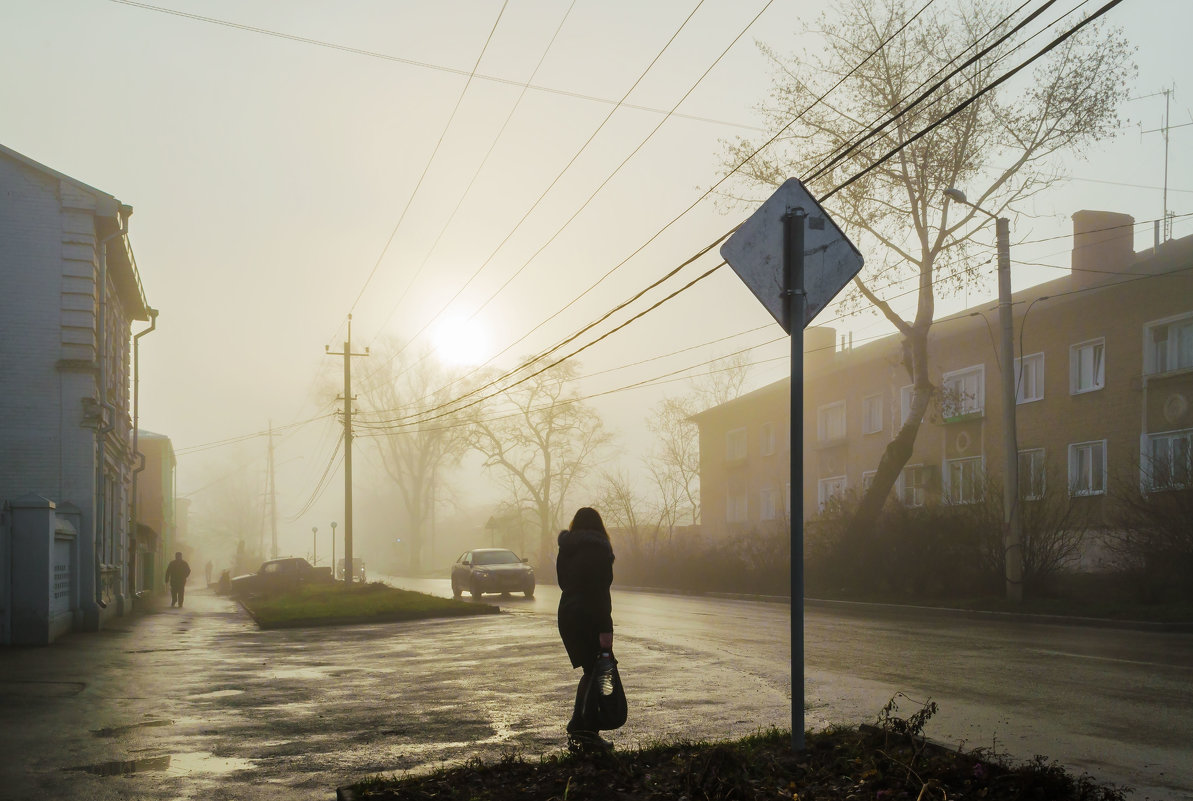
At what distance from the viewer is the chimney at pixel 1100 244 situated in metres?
31.4

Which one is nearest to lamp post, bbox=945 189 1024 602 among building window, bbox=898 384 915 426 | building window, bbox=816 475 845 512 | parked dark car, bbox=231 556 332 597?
building window, bbox=898 384 915 426

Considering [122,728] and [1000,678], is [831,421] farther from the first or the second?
[122,728]

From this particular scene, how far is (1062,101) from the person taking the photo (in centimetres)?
2803

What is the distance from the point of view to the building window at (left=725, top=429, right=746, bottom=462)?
2138 inches

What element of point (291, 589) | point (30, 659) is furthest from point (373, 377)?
point (30, 659)

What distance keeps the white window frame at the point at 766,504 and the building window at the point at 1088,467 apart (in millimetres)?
20478

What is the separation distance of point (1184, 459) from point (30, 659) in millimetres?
19397

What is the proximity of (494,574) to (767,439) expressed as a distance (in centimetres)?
2309

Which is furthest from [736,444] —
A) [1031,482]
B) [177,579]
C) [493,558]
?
[1031,482]

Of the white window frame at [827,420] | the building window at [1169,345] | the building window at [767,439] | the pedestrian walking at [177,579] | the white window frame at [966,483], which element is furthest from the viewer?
the building window at [767,439]

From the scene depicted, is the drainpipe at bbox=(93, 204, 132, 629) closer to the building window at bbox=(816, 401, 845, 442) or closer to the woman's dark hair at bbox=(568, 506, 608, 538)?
the woman's dark hair at bbox=(568, 506, 608, 538)

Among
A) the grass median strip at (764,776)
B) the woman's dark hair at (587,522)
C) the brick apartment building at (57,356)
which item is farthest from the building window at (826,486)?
the grass median strip at (764,776)

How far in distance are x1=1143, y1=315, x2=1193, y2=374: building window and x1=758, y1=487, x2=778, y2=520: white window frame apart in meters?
24.0

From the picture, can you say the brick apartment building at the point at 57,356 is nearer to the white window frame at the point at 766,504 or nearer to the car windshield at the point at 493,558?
the car windshield at the point at 493,558
